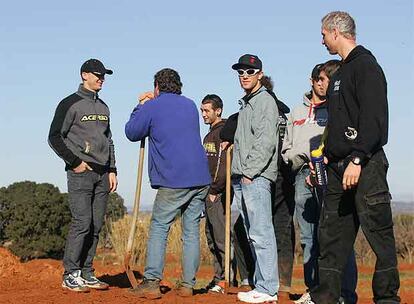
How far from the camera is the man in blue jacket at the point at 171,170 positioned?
766 cm

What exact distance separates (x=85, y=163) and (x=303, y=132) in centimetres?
230

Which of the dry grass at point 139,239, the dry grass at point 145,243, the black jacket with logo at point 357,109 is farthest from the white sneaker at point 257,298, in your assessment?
the dry grass at point 139,239

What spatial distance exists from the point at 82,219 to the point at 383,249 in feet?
11.5

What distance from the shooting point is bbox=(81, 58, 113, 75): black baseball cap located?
8.48 m

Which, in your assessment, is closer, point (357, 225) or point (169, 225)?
point (357, 225)

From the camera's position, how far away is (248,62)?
759cm

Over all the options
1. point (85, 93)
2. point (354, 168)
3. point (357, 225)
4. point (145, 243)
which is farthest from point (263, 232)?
point (145, 243)

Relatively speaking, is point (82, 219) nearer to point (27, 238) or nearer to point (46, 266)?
point (46, 266)

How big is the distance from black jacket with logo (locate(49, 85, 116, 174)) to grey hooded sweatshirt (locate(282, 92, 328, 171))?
2.02m

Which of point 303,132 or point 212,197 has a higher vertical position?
point 303,132

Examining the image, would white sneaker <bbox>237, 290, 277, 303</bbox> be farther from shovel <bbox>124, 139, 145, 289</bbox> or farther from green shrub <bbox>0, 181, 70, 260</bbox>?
green shrub <bbox>0, 181, 70, 260</bbox>

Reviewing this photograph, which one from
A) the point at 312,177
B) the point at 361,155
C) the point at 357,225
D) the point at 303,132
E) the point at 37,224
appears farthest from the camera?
the point at 37,224

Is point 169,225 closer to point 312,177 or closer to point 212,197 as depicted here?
point 212,197

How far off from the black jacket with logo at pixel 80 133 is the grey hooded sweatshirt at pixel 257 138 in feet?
5.30
